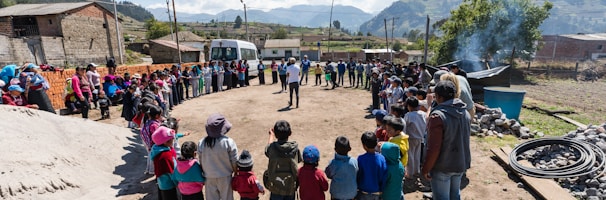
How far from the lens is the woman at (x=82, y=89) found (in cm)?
776

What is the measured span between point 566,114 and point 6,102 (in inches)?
595

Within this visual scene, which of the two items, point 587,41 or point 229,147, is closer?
point 229,147

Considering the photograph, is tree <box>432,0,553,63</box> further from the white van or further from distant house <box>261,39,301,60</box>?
distant house <box>261,39,301,60</box>

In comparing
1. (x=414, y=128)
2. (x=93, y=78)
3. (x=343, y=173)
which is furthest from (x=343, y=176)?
(x=93, y=78)

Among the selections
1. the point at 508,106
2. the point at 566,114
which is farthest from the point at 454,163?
the point at 566,114

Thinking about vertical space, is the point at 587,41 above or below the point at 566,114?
above

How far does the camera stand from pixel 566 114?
9.70 metres

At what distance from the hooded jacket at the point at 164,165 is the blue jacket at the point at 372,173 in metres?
2.11

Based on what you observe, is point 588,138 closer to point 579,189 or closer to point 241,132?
point 579,189

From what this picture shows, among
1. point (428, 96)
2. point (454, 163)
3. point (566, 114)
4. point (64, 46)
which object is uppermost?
point (64, 46)

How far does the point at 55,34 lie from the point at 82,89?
25.0 metres

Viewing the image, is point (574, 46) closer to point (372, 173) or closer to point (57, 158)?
point (372, 173)

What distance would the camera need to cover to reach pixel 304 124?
823 centimetres

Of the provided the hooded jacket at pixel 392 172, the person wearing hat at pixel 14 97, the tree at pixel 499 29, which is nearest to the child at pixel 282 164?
the hooded jacket at pixel 392 172
